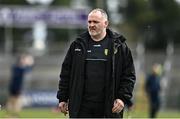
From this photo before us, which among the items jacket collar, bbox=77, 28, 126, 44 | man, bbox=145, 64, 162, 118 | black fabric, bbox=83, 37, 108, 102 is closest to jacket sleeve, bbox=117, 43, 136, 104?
jacket collar, bbox=77, 28, 126, 44

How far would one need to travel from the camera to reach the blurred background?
36531 mm

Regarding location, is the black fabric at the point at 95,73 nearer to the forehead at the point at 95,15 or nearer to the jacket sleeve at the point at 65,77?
the jacket sleeve at the point at 65,77

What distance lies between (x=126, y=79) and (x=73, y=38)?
48.2 metres

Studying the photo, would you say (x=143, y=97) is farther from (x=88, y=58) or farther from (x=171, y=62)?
(x=88, y=58)

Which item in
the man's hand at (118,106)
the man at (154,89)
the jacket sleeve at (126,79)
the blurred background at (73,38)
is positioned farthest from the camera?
the blurred background at (73,38)

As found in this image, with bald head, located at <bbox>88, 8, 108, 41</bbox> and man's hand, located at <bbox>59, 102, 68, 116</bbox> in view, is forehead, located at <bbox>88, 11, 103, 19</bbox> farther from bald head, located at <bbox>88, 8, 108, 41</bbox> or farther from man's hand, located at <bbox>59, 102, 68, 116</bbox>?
man's hand, located at <bbox>59, 102, 68, 116</bbox>

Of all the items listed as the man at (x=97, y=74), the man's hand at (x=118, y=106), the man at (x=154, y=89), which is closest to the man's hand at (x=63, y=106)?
the man at (x=97, y=74)

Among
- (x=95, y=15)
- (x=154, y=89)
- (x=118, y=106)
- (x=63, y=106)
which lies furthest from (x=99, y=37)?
(x=154, y=89)

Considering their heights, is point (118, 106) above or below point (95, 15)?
below

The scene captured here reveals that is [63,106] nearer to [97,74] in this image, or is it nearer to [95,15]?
[97,74]

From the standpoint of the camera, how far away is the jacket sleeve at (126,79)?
9.69 meters

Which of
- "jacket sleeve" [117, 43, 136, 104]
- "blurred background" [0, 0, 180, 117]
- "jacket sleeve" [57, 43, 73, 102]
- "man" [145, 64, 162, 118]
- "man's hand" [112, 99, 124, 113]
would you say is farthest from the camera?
"blurred background" [0, 0, 180, 117]

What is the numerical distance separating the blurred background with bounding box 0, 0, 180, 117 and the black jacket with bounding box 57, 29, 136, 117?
9.25 ft

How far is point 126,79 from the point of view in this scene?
9734mm
